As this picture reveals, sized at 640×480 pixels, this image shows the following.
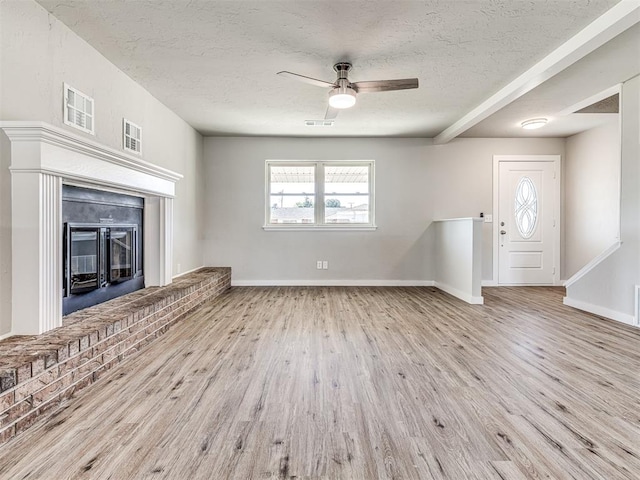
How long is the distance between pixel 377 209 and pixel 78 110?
166 inches

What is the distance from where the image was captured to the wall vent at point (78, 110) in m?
2.49

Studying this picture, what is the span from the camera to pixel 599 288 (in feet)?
12.3

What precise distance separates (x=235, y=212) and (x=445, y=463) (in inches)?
192

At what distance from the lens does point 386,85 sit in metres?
2.86

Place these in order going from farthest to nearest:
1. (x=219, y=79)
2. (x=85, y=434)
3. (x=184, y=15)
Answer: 1. (x=219, y=79)
2. (x=184, y=15)
3. (x=85, y=434)

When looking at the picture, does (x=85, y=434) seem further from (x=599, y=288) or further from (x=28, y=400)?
(x=599, y=288)

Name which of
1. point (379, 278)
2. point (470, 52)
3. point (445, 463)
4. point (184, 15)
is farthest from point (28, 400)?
point (379, 278)

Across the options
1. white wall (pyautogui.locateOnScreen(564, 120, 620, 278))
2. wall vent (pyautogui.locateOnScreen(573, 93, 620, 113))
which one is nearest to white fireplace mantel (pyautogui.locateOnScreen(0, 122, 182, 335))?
wall vent (pyautogui.locateOnScreen(573, 93, 620, 113))

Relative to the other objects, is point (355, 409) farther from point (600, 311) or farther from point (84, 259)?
point (600, 311)

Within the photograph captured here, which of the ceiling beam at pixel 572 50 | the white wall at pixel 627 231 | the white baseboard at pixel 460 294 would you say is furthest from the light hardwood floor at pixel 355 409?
the ceiling beam at pixel 572 50

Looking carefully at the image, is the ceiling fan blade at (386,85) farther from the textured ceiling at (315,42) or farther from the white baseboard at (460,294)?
the white baseboard at (460,294)

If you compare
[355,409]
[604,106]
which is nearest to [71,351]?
[355,409]

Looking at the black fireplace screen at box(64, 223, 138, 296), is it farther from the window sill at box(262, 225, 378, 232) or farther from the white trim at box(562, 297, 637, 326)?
the white trim at box(562, 297, 637, 326)

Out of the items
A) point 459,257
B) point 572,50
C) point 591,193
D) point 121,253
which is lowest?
point 459,257
